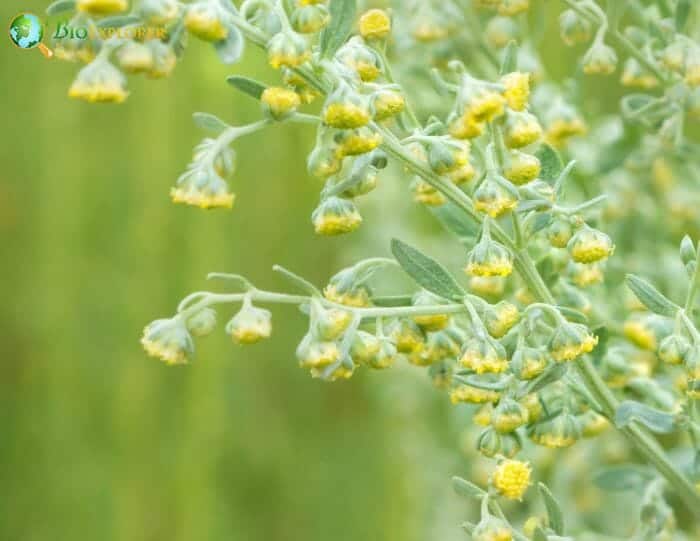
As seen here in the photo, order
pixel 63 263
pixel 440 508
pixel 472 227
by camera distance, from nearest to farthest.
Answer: pixel 472 227 → pixel 440 508 → pixel 63 263

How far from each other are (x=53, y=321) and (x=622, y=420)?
1208mm

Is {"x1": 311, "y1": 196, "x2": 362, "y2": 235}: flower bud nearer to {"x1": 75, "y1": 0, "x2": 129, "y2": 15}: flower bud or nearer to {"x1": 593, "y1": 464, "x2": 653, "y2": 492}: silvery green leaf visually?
{"x1": 75, "y1": 0, "x2": 129, "y2": 15}: flower bud

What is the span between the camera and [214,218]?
5.45 feet

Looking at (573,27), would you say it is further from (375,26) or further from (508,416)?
(508,416)

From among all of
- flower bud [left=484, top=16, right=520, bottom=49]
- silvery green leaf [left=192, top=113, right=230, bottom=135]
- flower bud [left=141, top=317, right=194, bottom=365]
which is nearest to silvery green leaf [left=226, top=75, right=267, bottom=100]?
silvery green leaf [left=192, top=113, right=230, bottom=135]

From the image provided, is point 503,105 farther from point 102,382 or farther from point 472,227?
point 102,382

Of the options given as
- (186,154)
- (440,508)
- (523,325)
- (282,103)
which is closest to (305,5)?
(282,103)

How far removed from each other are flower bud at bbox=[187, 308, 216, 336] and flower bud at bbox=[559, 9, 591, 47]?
13.5 inches

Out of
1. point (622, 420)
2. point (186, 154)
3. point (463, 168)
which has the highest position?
point (463, 168)

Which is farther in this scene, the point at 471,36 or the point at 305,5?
the point at 471,36

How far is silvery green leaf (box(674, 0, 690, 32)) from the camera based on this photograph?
672mm

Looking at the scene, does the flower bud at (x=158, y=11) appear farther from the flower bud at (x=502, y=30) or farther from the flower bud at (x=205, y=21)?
the flower bud at (x=502, y=30)

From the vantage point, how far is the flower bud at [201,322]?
542 millimetres

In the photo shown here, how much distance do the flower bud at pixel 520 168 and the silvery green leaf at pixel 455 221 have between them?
0.13 m
